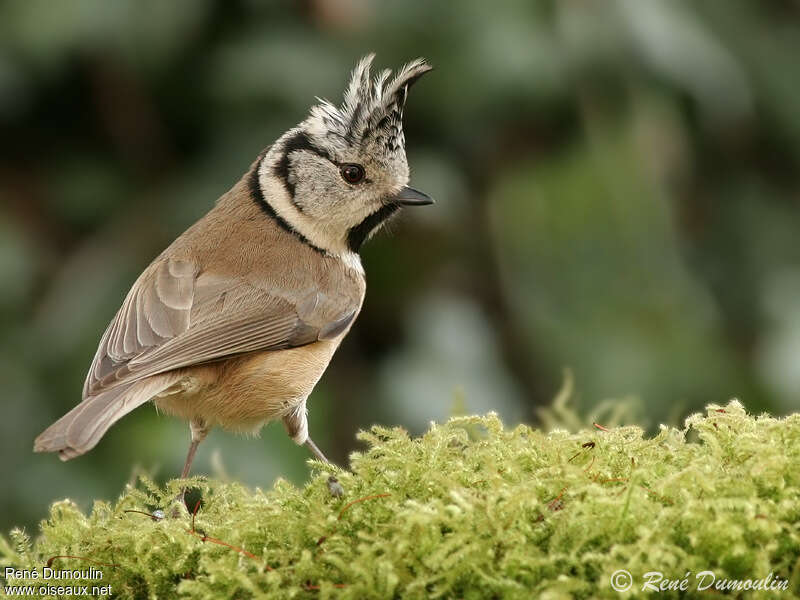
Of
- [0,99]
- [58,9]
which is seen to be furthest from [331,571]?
[0,99]

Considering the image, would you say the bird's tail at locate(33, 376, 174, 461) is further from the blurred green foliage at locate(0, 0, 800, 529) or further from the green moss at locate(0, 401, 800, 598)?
the blurred green foliage at locate(0, 0, 800, 529)

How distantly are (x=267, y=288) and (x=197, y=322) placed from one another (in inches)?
12.9

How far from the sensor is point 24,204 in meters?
4.91

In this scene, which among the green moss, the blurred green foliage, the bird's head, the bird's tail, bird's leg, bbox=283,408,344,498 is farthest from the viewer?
the blurred green foliage

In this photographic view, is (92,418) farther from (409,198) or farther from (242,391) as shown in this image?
(409,198)

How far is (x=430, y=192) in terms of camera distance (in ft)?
15.2

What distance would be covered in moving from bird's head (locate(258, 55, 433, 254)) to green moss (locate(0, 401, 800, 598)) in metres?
1.61

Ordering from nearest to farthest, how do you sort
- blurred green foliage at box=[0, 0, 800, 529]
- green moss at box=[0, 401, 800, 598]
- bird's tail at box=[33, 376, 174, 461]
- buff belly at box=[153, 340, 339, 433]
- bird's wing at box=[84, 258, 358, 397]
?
green moss at box=[0, 401, 800, 598] → bird's tail at box=[33, 376, 174, 461] → bird's wing at box=[84, 258, 358, 397] → buff belly at box=[153, 340, 339, 433] → blurred green foliage at box=[0, 0, 800, 529]

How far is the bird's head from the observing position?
3.91 m

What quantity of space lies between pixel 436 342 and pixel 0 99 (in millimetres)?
2292

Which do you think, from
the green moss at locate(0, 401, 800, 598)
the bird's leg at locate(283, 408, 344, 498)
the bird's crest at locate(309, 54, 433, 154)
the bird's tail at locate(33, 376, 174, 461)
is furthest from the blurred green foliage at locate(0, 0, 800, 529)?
the green moss at locate(0, 401, 800, 598)

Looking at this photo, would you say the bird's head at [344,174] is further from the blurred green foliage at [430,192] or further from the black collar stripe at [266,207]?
the blurred green foliage at [430,192]

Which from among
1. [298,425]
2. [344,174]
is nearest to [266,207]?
[344,174]

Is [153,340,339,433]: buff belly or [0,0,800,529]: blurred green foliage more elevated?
[0,0,800,529]: blurred green foliage
